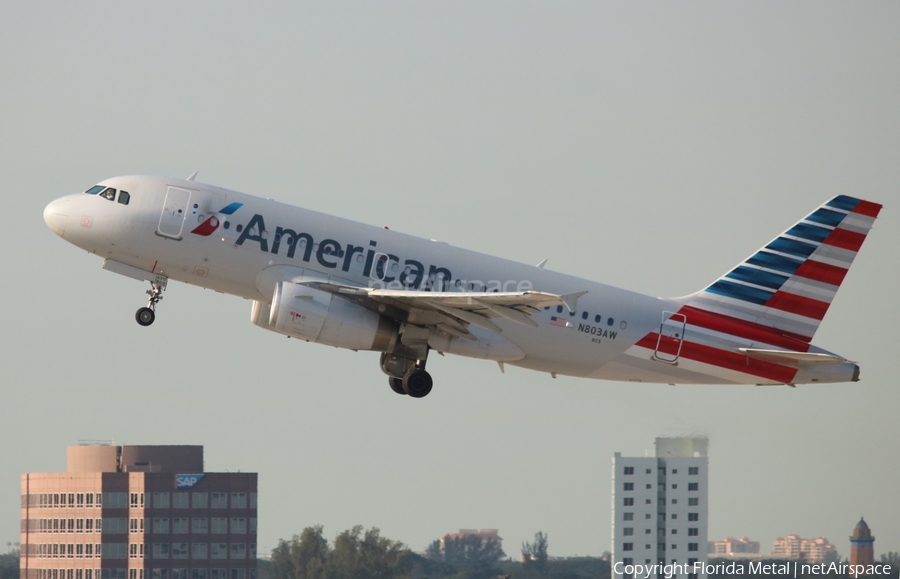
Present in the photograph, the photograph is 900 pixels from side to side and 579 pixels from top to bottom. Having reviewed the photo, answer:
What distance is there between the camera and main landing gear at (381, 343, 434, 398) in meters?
49.6

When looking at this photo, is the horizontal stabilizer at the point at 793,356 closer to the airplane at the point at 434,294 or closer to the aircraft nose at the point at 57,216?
the airplane at the point at 434,294

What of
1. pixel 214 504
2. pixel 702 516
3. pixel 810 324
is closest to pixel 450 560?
pixel 214 504

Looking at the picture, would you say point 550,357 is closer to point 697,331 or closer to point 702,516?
point 697,331

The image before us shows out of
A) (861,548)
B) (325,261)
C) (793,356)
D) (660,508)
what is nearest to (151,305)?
(325,261)

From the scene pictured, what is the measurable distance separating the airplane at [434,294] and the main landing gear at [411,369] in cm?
5

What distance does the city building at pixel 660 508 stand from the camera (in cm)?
9262

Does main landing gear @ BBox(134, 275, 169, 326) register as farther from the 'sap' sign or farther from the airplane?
the 'sap' sign

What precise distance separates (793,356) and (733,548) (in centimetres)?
4959

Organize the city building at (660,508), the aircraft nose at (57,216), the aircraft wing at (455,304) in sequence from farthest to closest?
the city building at (660,508) < the aircraft nose at (57,216) < the aircraft wing at (455,304)

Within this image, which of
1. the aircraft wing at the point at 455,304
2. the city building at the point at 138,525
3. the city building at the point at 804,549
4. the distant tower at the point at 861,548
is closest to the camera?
the aircraft wing at the point at 455,304

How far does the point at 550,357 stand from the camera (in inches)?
1984

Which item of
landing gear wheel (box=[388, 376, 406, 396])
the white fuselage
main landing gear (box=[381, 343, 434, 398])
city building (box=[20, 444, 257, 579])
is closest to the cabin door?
the white fuselage

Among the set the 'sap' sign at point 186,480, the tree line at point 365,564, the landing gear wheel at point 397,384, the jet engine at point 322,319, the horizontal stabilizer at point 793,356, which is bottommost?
the tree line at point 365,564

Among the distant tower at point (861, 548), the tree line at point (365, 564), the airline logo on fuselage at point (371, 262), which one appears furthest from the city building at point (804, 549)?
the airline logo on fuselage at point (371, 262)
